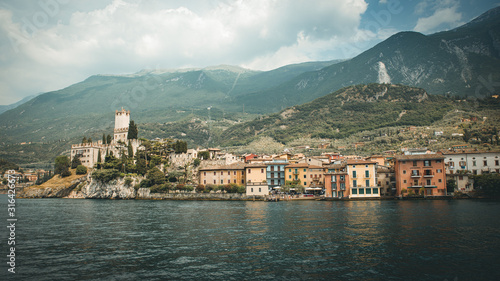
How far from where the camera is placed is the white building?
64312 millimetres

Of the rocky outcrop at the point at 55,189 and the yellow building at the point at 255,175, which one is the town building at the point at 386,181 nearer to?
the yellow building at the point at 255,175

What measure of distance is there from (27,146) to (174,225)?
183374 millimetres

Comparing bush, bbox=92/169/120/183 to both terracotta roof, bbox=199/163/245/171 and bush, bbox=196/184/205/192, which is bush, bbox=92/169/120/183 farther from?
bush, bbox=196/184/205/192

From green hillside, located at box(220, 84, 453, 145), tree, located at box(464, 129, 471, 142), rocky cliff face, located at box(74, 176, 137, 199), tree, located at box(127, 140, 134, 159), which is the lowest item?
rocky cliff face, located at box(74, 176, 137, 199)

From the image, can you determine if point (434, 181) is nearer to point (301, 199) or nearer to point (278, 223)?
point (301, 199)

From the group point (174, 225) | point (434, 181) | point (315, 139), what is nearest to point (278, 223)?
point (174, 225)

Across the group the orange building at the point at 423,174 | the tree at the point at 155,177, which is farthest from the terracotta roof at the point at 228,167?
the orange building at the point at 423,174

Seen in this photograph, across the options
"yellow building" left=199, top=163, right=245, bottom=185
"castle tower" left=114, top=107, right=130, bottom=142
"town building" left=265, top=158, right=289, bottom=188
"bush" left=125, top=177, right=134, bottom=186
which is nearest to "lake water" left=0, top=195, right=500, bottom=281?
"yellow building" left=199, top=163, right=245, bottom=185

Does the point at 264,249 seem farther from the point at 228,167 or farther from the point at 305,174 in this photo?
the point at 228,167

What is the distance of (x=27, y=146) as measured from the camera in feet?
597

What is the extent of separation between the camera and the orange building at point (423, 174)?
59.1 m

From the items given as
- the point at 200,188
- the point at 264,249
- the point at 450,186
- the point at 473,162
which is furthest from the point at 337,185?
the point at 264,249

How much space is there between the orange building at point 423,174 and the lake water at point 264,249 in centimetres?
2559

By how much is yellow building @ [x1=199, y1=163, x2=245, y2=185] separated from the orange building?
30.4 m
